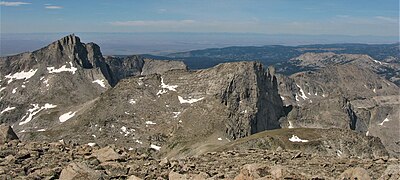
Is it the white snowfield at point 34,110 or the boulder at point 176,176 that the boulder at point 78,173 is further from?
the white snowfield at point 34,110

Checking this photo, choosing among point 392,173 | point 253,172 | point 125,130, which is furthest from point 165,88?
point 392,173

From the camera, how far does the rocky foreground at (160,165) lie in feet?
70.0

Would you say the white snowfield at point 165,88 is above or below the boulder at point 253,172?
below

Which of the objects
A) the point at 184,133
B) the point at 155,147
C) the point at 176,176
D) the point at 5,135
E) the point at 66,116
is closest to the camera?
the point at 176,176

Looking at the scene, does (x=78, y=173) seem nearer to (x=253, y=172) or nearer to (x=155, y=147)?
(x=253, y=172)

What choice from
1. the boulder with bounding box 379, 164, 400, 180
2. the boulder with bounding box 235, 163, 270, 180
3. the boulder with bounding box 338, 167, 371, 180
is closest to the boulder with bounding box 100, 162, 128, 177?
the boulder with bounding box 235, 163, 270, 180

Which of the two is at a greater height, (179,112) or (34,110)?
(179,112)

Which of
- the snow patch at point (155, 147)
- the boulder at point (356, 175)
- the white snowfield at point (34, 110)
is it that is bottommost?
the white snowfield at point (34, 110)

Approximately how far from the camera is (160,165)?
2648cm

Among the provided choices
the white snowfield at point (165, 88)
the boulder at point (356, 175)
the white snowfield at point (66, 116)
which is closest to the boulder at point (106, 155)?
the boulder at point (356, 175)

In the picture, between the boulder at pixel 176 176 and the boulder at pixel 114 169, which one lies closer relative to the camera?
the boulder at pixel 176 176

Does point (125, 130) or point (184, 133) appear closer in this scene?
A: point (184, 133)

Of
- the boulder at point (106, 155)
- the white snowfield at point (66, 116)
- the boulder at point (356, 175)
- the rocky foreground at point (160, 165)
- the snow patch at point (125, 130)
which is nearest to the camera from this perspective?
the rocky foreground at point (160, 165)

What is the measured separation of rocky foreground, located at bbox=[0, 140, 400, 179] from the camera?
70.0 feet
